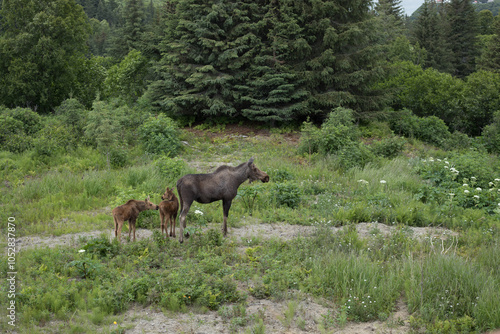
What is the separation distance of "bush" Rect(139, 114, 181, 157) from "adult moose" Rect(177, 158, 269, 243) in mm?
8436

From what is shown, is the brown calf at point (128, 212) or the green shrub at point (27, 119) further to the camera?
the green shrub at point (27, 119)

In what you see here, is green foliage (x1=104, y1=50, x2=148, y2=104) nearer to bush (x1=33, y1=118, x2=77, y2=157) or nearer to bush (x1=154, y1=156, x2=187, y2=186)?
bush (x1=33, y1=118, x2=77, y2=157)

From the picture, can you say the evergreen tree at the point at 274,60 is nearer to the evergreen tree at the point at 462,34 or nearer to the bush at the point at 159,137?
the bush at the point at 159,137

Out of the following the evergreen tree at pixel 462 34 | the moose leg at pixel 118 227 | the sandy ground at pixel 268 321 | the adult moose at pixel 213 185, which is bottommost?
the sandy ground at pixel 268 321

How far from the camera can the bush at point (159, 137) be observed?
1722cm

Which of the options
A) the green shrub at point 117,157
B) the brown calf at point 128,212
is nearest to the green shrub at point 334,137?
the green shrub at point 117,157

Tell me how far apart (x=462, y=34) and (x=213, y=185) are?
58.3 metres

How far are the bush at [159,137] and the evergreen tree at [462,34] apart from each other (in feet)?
158

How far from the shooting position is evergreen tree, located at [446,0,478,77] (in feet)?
178

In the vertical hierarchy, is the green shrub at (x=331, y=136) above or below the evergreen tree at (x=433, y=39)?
below

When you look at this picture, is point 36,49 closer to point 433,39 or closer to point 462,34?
point 433,39

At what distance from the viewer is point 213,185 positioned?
8.53 meters

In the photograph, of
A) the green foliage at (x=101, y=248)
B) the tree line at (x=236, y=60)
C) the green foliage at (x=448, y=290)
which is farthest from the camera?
the tree line at (x=236, y=60)

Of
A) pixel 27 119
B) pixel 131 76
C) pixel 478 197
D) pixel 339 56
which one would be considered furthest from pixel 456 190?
pixel 131 76
